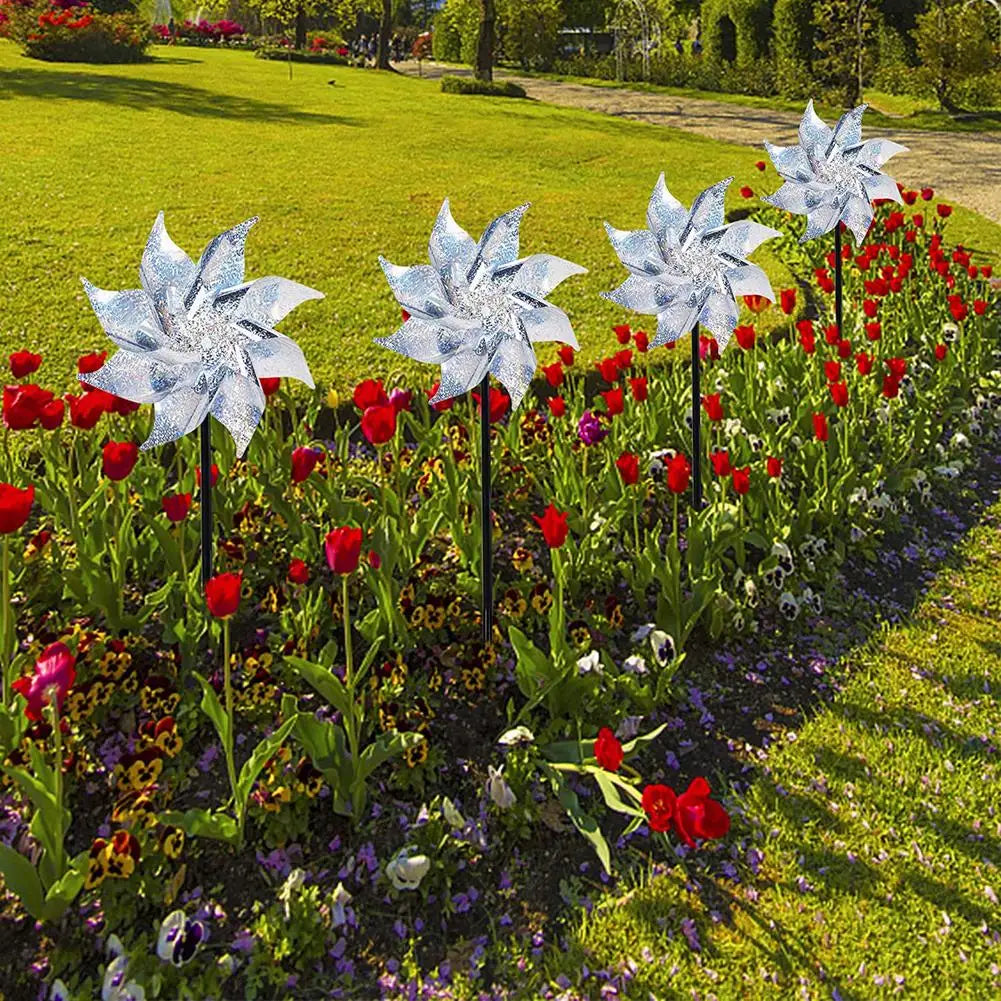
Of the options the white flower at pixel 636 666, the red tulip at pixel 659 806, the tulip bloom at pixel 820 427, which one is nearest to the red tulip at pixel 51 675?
the red tulip at pixel 659 806

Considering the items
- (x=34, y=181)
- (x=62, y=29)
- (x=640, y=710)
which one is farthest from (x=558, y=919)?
(x=62, y=29)

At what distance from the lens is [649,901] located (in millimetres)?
2354

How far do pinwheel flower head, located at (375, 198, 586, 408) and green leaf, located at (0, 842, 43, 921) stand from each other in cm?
144

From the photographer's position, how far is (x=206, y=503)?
2658 millimetres

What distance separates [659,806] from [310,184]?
34.4 ft

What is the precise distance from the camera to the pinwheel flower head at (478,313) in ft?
8.51

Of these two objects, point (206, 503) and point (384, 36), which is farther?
point (384, 36)

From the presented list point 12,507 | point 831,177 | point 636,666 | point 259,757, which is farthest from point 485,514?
point 831,177

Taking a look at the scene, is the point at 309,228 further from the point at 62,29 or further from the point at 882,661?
the point at 62,29

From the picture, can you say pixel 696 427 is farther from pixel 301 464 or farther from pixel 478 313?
pixel 301 464

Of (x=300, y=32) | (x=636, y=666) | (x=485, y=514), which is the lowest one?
(x=636, y=666)

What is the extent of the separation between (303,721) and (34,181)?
10.1 m

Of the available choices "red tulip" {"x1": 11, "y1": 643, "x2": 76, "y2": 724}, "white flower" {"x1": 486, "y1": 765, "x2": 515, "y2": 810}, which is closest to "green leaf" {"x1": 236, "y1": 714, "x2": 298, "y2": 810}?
"red tulip" {"x1": 11, "y1": 643, "x2": 76, "y2": 724}

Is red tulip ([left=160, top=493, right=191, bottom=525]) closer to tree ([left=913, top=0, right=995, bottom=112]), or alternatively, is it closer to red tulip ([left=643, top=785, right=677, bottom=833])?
red tulip ([left=643, top=785, right=677, bottom=833])
